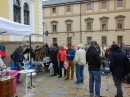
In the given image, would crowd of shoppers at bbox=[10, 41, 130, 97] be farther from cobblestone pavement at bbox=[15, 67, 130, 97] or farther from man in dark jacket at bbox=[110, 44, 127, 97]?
cobblestone pavement at bbox=[15, 67, 130, 97]

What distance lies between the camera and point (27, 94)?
5391mm

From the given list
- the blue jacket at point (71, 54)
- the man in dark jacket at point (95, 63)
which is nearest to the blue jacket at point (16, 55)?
the blue jacket at point (71, 54)

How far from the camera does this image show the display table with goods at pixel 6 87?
4.43 metres

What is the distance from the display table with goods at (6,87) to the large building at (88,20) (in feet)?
99.9

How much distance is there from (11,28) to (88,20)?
30304 millimetres

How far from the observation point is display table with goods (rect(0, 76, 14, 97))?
443 centimetres

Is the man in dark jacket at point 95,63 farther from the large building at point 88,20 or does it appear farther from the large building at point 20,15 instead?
the large building at point 88,20

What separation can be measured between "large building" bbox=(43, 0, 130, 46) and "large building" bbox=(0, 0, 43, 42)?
22.2 m

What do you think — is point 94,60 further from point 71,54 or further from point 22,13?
point 22,13

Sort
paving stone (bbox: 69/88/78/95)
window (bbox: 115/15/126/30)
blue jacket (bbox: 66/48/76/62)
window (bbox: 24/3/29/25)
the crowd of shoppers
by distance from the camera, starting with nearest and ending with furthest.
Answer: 1. the crowd of shoppers
2. paving stone (bbox: 69/88/78/95)
3. blue jacket (bbox: 66/48/76/62)
4. window (bbox: 24/3/29/25)
5. window (bbox: 115/15/126/30)

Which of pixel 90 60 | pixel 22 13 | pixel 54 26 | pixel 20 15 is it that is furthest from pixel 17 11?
pixel 54 26

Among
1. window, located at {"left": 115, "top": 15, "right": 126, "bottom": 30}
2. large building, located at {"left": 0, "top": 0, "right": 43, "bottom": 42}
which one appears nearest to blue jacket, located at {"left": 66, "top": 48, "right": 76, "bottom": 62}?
large building, located at {"left": 0, "top": 0, "right": 43, "bottom": 42}

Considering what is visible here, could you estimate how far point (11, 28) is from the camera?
4961 mm

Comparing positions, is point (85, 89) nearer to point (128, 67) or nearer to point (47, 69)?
point (128, 67)
